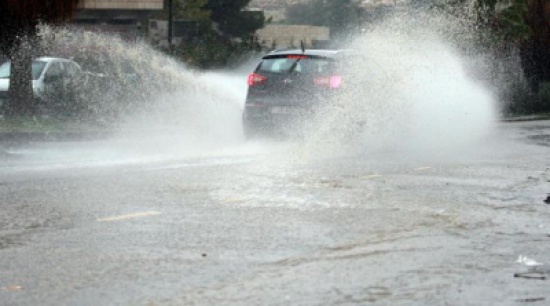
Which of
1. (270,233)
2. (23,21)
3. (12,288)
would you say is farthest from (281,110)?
(12,288)

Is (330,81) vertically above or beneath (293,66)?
beneath

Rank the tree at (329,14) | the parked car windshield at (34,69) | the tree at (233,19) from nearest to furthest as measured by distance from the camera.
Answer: the parked car windshield at (34,69) → the tree at (233,19) → the tree at (329,14)

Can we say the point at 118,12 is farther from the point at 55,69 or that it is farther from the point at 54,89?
the point at 54,89

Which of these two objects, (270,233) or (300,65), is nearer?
(270,233)

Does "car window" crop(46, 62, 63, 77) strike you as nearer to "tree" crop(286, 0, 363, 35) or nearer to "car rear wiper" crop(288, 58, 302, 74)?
"car rear wiper" crop(288, 58, 302, 74)

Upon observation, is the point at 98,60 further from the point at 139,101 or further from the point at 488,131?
the point at 488,131

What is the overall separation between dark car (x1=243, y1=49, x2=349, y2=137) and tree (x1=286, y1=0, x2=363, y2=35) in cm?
10116

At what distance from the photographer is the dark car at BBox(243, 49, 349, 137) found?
22.6 metres

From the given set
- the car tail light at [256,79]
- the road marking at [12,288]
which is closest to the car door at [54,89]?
the car tail light at [256,79]

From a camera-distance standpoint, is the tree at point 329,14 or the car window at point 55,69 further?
the tree at point 329,14

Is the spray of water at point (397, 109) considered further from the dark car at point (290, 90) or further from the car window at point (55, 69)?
the car window at point (55, 69)

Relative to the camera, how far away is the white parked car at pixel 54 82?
30953mm

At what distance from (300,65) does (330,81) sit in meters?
0.67

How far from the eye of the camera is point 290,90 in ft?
74.7
